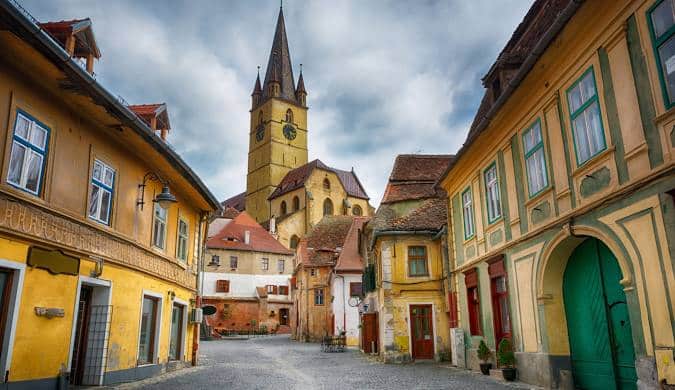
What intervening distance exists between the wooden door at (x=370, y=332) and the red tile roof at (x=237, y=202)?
6332cm

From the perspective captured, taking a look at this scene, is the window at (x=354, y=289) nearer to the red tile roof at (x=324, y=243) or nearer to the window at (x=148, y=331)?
the red tile roof at (x=324, y=243)

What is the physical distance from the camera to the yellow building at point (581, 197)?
741cm

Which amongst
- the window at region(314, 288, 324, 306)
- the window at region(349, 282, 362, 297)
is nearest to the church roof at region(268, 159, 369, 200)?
the window at region(314, 288, 324, 306)

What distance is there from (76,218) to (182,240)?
7.20 m

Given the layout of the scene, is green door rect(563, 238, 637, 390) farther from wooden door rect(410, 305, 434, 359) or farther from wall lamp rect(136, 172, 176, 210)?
wooden door rect(410, 305, 434, 359)

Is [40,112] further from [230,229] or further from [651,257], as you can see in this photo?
[230,229]

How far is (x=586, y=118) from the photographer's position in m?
9.38

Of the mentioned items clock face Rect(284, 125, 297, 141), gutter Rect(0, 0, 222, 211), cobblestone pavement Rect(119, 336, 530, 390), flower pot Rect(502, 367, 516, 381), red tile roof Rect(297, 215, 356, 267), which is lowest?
cobblestone pavement Rect(119, 336, 530, 390)

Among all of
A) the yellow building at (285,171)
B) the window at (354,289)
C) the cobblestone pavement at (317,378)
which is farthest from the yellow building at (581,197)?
the yellow building at (285,171)

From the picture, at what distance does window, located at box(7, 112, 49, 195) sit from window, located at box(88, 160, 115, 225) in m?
1.72

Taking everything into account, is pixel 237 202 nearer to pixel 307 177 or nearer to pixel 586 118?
pixel 307 177

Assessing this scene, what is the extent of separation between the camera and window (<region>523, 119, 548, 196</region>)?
36.5 ft

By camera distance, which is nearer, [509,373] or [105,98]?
[105,98]

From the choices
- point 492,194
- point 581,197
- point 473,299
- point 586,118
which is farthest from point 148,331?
point 586,118
